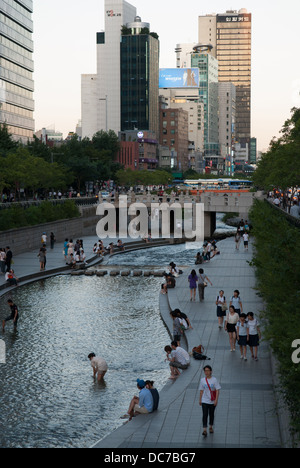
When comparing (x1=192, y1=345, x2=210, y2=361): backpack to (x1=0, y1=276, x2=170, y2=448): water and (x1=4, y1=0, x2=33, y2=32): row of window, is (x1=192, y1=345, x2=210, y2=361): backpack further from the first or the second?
(x1=4, y1=0, x2=33, y2=32): row of window

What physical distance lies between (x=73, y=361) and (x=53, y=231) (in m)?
39.3

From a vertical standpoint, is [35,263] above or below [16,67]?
below

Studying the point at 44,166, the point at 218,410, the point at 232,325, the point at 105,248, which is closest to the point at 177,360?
the point at 232,325

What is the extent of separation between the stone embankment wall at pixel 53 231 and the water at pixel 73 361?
43.4ft

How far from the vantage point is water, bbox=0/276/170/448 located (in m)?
16.2

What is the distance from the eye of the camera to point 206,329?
2514 centimetres

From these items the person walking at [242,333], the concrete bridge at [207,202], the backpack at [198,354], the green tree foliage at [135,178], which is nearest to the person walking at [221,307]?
the backpack at [198,354]

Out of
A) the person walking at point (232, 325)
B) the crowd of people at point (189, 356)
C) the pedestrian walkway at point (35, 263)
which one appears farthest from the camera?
the pedestrian walkway at point (35, 263)

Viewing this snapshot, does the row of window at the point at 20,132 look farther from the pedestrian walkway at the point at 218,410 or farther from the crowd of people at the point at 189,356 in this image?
the pedestrian walkway at the point at 218,410

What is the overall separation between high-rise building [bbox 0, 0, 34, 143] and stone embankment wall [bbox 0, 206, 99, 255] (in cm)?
3732

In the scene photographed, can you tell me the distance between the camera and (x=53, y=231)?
199 ft

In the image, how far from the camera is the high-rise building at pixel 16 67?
108125mm

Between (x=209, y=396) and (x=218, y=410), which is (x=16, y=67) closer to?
(x=218, y=410)

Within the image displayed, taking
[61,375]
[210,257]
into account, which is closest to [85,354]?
[61,375]
